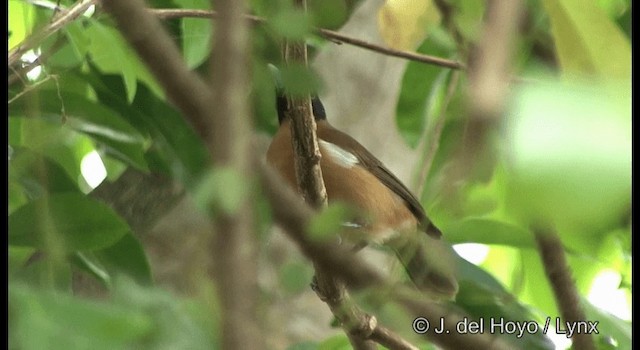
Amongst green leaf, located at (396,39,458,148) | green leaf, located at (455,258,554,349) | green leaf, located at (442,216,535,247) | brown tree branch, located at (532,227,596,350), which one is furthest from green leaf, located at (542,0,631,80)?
green leaf, located at (396,39,458,148)

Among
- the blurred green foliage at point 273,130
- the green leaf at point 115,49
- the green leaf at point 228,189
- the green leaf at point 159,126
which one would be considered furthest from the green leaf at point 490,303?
the green leaf at point 228,189

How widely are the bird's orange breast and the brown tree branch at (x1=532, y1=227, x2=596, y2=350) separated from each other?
0.59 meters

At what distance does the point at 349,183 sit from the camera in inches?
74.0

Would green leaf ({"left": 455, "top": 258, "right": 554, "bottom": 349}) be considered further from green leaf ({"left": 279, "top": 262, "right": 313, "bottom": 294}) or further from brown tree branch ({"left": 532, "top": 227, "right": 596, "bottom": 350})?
green leaf ({"left": 279, "top": 262, "right": 313, "bottom": 294})

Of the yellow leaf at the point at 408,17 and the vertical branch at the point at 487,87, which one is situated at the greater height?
the yellow leaf at the point at 408,17

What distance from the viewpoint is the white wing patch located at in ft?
6.01

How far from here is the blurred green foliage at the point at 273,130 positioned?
0.80 feet

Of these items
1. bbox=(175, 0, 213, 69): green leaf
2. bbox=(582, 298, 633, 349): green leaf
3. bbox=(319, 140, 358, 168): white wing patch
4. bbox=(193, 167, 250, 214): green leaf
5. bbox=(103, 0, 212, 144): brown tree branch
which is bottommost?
bbox=(193, 167, 250, 214): green leaf

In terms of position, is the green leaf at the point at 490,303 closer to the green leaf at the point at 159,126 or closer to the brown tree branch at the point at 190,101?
the green leaf at the point at 159,126

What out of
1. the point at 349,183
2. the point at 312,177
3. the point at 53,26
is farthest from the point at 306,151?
the point at 349,183

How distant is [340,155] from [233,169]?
1.62 m

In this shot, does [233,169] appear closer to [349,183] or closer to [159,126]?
[159,126]

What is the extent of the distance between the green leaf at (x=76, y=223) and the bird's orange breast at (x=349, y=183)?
22.2 inches

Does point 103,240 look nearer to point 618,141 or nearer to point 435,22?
point 435,22
